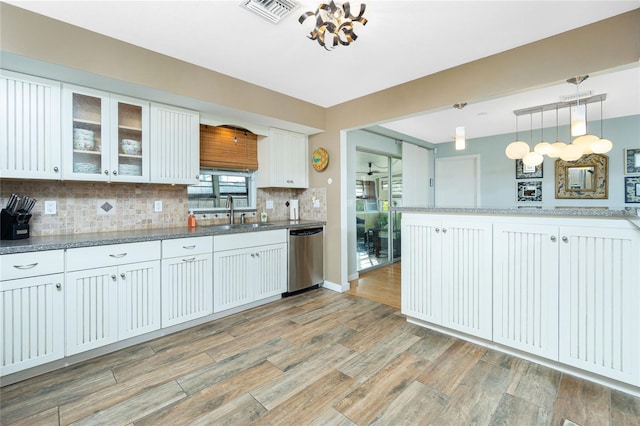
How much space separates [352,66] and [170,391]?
117 inches

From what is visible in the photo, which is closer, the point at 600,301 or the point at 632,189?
the point at 600,301

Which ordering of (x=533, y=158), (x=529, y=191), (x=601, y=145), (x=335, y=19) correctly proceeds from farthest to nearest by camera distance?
1. (x=529, y=191)
2. (x=533, y=158)
3. (x=601, y=145)
4. (x=335, y=19)

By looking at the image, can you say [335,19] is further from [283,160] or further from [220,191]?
[220,191]

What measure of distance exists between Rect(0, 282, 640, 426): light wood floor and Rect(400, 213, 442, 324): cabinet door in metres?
0.26

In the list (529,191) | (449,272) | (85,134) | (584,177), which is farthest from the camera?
(529,191)

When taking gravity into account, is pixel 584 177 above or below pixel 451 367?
above

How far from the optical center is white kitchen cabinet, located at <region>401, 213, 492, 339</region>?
225 centimetres

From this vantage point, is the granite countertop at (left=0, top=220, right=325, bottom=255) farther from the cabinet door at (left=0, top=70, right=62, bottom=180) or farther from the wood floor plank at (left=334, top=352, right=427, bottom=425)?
the wood floor plank at (left=334, top=352, right=427, bottom=425)

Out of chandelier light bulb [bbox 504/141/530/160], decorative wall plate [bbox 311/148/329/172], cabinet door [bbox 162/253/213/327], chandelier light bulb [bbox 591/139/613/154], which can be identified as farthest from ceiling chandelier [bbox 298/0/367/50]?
chandelier light bulb [bbox 591/139/613/154]

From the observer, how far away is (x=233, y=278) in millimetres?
2918

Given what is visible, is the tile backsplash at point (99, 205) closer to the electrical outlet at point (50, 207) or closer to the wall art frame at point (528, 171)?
the electrical outlet at point (50, 207)

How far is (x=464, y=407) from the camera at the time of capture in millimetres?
1618

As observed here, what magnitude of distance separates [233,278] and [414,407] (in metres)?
2.01

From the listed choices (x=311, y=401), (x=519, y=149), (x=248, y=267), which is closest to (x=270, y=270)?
(x=248, y=267)
